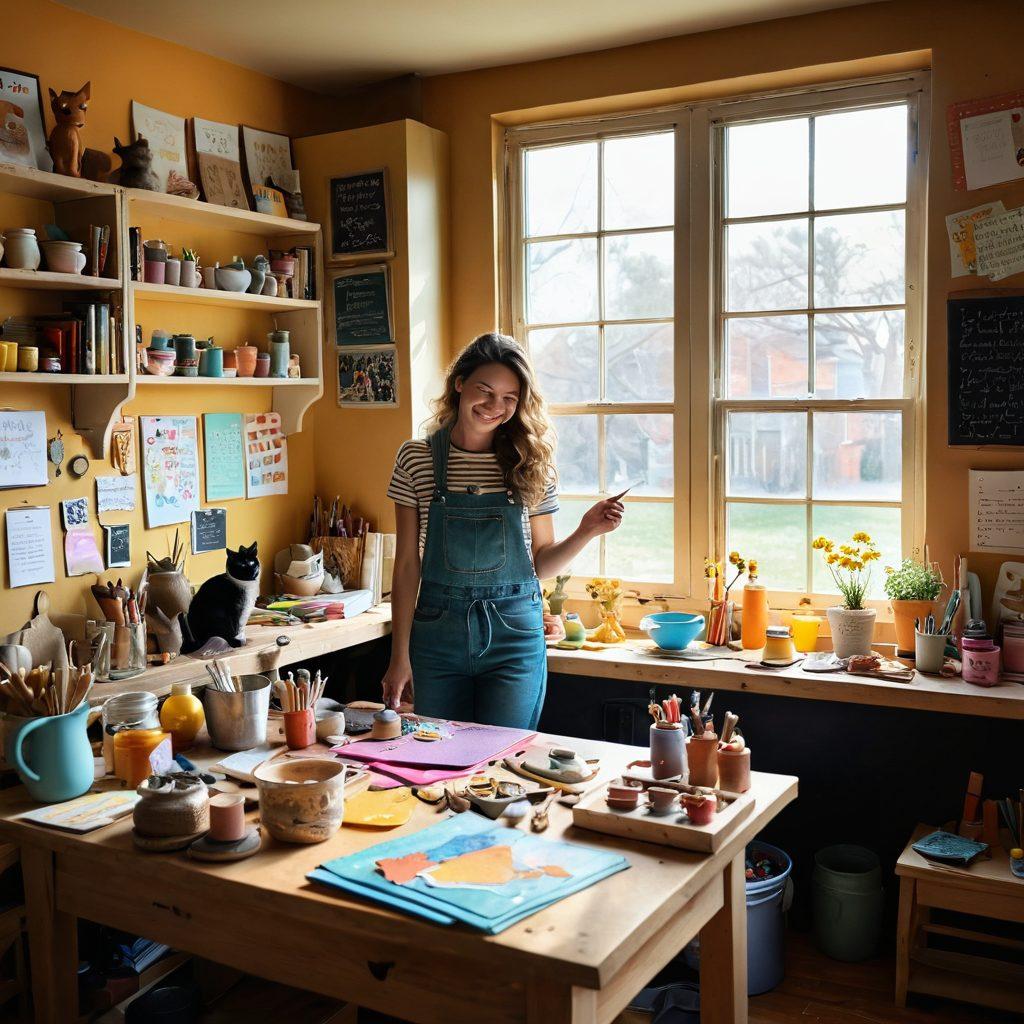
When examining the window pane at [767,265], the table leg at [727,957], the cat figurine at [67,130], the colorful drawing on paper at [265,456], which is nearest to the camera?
the table leg at [727,957]

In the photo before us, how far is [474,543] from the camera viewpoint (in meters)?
3.37

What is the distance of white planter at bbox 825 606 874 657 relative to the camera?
384 centimetres

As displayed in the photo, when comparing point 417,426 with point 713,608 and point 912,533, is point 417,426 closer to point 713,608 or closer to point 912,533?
point 713,608

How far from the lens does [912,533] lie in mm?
4031

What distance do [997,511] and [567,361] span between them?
1.80 metres

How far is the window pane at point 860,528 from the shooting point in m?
4.07

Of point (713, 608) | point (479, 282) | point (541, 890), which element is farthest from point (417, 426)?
point (541, 890)

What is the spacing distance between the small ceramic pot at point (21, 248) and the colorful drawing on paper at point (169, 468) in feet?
2.57

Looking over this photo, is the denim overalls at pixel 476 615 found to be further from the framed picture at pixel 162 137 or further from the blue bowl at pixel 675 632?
the framed picture at pixel 162 137

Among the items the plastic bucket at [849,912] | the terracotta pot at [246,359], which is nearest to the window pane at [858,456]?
the plastic bucket at [849,912]

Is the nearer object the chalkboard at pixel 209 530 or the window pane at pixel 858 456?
the window pane at pixel 858 456

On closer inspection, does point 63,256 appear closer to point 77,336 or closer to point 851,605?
point 77,336

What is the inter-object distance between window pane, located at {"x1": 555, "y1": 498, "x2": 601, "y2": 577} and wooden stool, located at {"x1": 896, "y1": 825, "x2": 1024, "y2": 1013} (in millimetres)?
1666

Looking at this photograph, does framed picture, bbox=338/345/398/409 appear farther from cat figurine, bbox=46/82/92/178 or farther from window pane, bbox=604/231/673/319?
cat figurine, bbox=46/82/92/178
